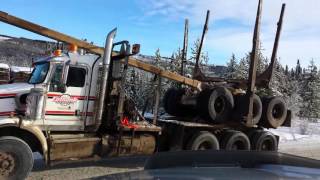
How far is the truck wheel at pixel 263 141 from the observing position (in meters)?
12.6

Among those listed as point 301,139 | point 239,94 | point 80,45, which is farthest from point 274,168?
point 301,139

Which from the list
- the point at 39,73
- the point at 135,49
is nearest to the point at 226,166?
the point at 39,73

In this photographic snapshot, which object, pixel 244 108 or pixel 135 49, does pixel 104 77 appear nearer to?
pixel 135 49

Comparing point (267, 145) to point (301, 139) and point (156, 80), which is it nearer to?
point (156, 80)

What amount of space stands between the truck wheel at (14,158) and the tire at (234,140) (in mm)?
5173

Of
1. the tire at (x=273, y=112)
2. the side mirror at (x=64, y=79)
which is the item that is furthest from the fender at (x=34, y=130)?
the tire at (x=273, y=112)

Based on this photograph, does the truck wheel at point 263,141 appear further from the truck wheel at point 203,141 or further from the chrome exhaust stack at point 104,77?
the chrome exhaust stack at point 104,77

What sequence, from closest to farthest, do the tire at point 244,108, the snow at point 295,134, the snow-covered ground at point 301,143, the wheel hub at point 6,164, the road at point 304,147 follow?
1. the wheel hub at point 6,164
2. the tire at point 244,108
3. the road at point 304,147
4. the snow-covered ground at point 301,143
5. the snow at point 295,134

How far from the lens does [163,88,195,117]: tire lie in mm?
13141

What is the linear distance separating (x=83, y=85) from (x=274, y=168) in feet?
25.3

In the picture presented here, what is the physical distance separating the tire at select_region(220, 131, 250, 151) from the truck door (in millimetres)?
3820

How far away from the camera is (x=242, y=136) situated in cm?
1214

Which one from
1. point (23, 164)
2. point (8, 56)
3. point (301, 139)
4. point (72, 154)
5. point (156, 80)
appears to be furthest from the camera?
→ point (8, 56)

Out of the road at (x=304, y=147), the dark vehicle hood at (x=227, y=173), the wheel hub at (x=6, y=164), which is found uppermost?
the dark vehicle hood at (x=227, y=173)
